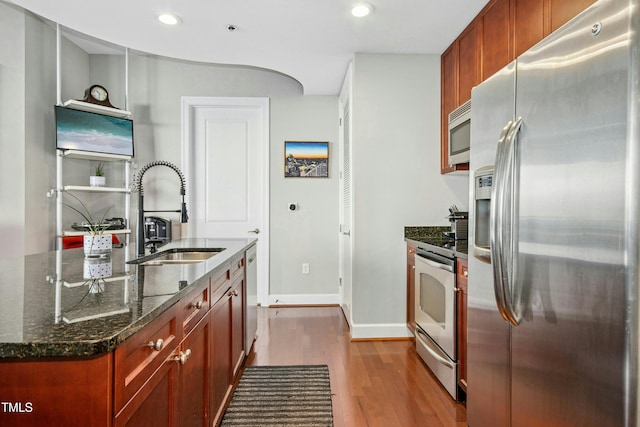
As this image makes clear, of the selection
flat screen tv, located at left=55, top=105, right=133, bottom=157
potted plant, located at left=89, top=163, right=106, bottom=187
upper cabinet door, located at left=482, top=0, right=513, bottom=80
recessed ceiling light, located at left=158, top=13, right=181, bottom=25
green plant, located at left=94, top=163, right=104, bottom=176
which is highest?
recessed ceiling light, located at left=158, top=13, right=181, bottom=25

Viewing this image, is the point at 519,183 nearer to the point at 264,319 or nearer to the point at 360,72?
the point at 360,72

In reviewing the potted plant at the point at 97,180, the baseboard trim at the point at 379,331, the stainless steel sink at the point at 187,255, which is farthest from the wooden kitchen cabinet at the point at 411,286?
the potted plant at the point at 97,180

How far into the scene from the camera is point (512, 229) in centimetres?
124

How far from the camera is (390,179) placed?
10.3 feet

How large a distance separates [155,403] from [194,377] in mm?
370

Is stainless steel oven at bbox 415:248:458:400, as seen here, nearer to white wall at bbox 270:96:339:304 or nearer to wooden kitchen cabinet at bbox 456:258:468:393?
wooden kitchen cabinet at bbox 456:258:468:393

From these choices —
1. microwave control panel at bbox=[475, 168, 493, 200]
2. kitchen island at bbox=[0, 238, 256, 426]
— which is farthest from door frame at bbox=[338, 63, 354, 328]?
kitchen island at bbox=[0, 238, 256, 426]

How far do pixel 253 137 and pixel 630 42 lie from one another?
145 inches

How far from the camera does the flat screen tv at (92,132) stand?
131 inches

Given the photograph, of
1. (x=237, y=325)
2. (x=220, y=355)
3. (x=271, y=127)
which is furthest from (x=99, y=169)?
(x=220, y=355)

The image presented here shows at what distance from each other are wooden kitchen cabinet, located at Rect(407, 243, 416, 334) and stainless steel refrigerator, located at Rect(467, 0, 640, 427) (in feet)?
4.52

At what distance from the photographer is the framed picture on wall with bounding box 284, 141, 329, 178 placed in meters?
4.14

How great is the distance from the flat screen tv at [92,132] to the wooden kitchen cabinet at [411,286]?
2.96 metres

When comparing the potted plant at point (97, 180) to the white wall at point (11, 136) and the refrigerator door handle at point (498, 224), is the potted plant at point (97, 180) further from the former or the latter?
the refrigerator door handle at point (498, 224)
